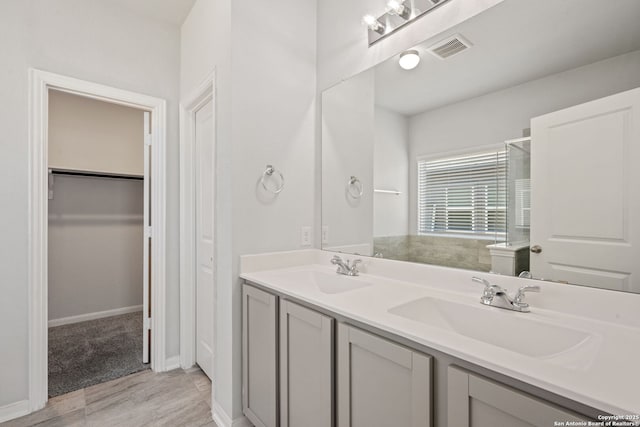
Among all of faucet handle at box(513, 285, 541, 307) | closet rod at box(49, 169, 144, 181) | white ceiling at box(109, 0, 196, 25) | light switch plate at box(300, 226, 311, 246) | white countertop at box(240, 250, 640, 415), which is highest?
white ceiling at box(109, 0, 196, 25)

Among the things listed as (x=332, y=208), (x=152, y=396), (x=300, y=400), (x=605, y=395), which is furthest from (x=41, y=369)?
(x=605, y=395)

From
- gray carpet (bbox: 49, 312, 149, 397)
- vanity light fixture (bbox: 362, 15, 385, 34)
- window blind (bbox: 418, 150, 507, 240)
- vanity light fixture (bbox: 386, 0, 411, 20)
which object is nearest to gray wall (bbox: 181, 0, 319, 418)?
vanity light fixture (bbox: 362, 15, 385, 34)

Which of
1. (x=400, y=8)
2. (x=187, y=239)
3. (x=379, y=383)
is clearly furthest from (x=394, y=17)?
(x=187, y=239)

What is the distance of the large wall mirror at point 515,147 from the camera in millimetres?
970

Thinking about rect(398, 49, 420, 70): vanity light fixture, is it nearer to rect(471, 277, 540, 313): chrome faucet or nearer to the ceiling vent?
the ceiling vent

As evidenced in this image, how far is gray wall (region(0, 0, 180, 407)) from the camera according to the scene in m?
1.82

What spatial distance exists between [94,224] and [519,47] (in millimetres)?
4171

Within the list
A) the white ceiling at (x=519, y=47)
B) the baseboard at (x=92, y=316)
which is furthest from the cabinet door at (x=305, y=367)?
the baseboard at (x=92, y=316)

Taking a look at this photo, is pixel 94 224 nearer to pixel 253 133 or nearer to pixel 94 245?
pixel 94 245

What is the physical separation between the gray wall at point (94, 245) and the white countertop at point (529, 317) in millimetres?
2742

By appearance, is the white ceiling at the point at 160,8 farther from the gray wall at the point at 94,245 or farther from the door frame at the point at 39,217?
the gray wall at the point at 94,245

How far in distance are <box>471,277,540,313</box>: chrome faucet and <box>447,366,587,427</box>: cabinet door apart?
446 millimetres

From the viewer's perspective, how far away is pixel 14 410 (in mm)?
1818

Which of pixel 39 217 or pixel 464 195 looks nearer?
pixel 464 195
